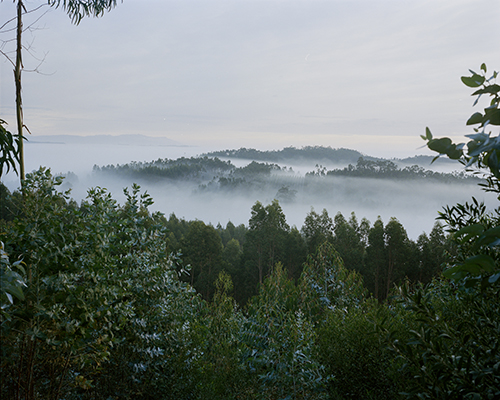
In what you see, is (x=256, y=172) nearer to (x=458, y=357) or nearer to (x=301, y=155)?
(x=301, y=155)

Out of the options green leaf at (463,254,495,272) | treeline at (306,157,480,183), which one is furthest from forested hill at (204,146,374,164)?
green leaf at (463,254,495,272)

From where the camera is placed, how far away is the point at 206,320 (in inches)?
165

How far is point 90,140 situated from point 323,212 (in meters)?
15.3

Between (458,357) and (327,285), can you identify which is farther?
(327,285)

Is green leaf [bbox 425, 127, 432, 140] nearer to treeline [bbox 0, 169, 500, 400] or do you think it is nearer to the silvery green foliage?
treeline [bbox 0, 169, 500, 400]

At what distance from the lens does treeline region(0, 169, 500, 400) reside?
1.23 m

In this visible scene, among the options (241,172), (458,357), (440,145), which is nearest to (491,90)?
(440,145)

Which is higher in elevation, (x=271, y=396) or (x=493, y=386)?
(x=493, y=386)

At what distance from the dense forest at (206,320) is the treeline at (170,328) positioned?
1 centimetres

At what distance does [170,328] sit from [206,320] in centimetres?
97

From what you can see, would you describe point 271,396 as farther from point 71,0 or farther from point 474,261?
point 71,0

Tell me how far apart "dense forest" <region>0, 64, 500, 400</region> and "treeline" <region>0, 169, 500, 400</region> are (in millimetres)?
11

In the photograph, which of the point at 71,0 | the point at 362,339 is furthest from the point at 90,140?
the point at 362,339

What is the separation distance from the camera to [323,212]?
1905cm
